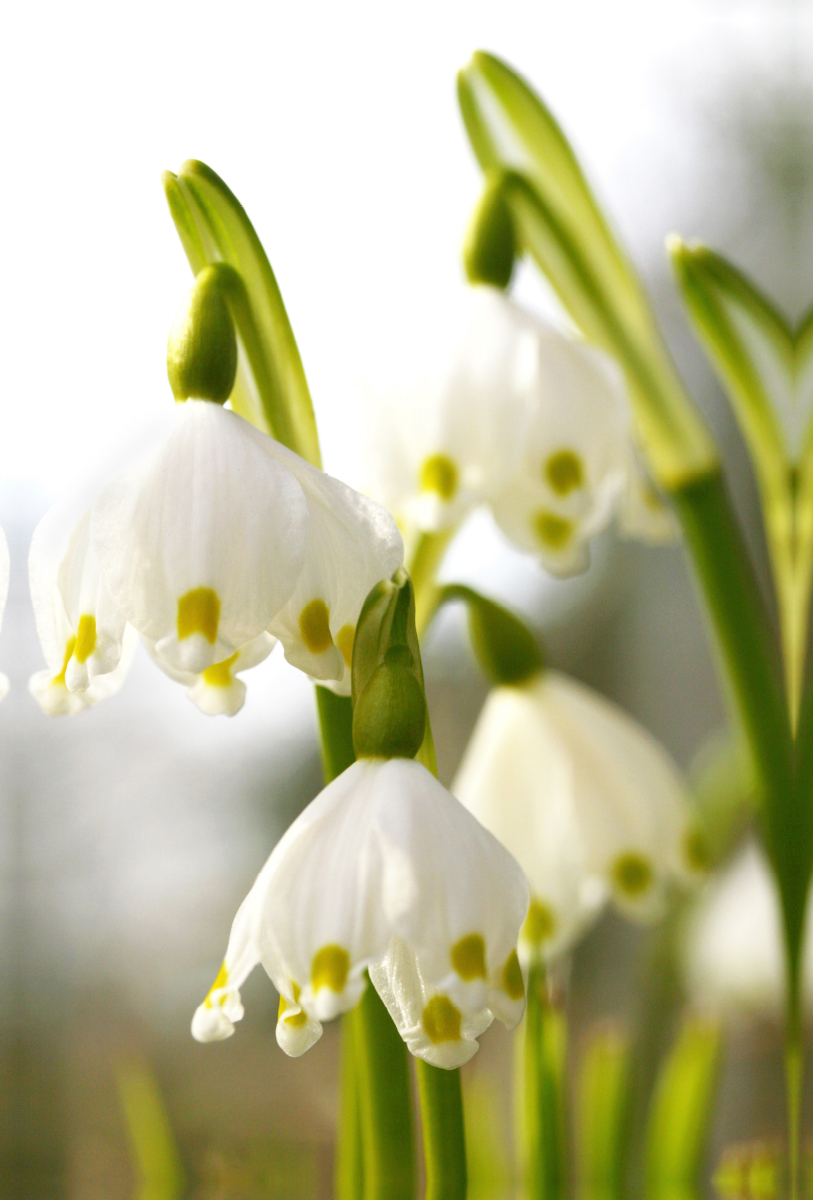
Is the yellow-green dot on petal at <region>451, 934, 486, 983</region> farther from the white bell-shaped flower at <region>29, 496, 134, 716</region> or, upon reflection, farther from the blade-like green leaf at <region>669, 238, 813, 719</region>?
the blade-like green leaf at <region>669, 238, 813, 719</region>

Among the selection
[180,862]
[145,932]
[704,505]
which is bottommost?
[145,932]

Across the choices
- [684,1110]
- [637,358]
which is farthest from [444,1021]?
[684,1110]

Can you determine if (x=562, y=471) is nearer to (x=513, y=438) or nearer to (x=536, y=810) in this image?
(x=513, y=438)

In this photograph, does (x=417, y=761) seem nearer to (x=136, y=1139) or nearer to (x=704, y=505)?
(x=704, y=505)

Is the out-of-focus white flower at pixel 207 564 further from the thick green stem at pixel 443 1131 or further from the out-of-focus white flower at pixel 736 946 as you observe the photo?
the out-of-focus white flower at pixel 736 946

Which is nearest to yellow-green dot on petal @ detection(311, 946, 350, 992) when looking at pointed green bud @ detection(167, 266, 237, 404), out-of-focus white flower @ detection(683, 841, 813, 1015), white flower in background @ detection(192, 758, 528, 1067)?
white flower in background @ detection(192, 758, 528, 1067)

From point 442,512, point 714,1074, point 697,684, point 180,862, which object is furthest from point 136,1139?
point 697,684
